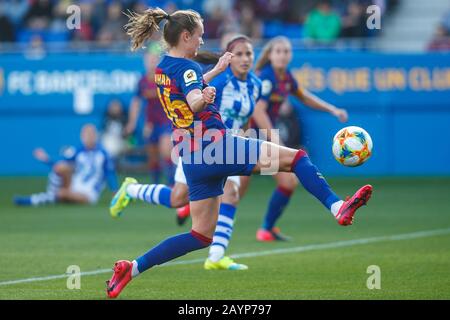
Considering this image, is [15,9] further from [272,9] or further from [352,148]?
[352,148]

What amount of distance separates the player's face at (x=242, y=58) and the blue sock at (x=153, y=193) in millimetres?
1386

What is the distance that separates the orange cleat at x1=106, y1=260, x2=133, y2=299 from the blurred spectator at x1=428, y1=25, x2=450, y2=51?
46.7ft

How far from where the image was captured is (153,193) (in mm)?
10484

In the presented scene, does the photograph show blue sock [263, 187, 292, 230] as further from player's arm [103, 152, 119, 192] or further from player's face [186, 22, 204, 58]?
player's arm [103, 152, 119, 192]

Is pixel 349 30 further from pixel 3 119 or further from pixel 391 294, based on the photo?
pixel 391 294

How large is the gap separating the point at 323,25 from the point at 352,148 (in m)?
13.4

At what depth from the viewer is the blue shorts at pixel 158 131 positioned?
18766 millimetres

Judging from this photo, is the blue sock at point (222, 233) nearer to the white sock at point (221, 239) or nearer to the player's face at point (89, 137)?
the white sock at point (221, 239)

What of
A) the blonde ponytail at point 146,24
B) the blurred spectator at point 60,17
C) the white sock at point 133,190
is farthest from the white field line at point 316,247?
the blurred spectator at point 60,17

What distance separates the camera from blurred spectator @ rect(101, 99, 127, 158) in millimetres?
21297

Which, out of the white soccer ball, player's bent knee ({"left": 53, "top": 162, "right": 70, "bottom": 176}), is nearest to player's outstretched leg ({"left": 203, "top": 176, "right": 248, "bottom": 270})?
the white soccer ball

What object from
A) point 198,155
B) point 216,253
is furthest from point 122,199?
point 198,155

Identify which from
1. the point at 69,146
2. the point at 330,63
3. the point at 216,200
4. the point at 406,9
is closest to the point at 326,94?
the point at 330,63

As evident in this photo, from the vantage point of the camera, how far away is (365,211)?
15.2m
